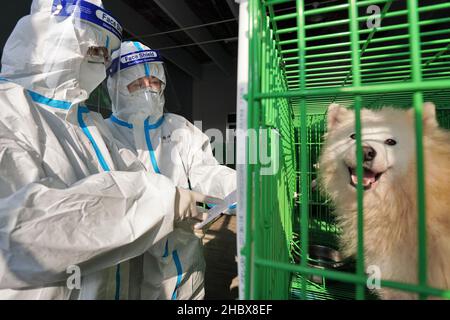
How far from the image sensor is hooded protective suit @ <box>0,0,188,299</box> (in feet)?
2.00

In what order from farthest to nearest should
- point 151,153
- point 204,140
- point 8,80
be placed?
point 204,140 < point 151,153 < point 8,80

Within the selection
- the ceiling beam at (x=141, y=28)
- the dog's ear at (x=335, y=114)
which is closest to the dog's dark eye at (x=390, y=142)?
the dog's ear at (x=335, y=114)

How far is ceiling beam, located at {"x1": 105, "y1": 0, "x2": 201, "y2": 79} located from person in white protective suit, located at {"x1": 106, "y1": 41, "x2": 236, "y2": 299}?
1.88m

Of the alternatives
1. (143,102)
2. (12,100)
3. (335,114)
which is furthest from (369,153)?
(143,102)

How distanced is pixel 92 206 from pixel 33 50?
686 millimetres

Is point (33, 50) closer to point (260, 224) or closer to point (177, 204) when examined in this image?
point (177, 204)

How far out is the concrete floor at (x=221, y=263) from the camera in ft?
5.21

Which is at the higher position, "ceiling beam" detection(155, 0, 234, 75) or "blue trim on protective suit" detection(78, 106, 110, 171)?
"ceiling beam" detection(155, 0, 234, 75)

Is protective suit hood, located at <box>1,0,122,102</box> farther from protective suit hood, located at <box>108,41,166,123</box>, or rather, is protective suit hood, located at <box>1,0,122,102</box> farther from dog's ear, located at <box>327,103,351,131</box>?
dog's ear, located at <box>327,103,351,131</box>

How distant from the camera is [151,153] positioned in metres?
1.40

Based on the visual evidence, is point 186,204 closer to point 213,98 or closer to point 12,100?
point 12,100

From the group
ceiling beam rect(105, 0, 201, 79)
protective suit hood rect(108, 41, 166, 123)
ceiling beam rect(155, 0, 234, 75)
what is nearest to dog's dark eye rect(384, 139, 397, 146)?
protective suit hood rect(108, 41, 166, 123)

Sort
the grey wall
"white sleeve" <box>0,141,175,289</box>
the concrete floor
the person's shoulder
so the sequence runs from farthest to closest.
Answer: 1. the grey wall
2. the concrete floor
3. the person's shoulder
4. "white sleeve" <box>0,141,175,289</box>
